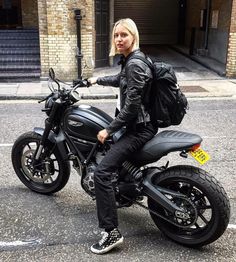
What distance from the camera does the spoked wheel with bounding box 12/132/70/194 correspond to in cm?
409

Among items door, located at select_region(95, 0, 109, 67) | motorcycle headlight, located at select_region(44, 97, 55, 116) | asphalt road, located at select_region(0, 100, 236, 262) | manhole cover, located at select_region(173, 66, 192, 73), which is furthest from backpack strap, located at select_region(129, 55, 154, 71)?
manhole cover, located at select_region(173, 66, 192, 73)

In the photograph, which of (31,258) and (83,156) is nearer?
(31,258)

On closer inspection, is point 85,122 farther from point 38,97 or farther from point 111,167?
point 38,97

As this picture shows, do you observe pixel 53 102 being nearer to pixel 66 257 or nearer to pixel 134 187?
pixel 134 187

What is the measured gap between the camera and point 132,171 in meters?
3.42

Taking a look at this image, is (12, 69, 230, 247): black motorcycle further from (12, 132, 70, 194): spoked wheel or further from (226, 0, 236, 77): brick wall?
(226, 0, 236, 77): brick wall

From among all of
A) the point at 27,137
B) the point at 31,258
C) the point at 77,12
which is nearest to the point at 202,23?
the point at 77,12

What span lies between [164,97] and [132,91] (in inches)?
11.2

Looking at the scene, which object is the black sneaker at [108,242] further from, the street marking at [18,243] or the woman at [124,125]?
the street marking at [18,243]

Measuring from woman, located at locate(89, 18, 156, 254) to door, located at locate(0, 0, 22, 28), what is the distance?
13395mm

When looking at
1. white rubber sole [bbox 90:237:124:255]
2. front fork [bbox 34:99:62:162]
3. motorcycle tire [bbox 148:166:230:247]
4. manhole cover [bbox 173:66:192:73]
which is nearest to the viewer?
motorcycle tire [bbox 148:166:230:247]

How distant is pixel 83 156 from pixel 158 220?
899mm

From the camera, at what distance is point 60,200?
4262 millimetres

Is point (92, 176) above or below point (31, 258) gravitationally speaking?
above
